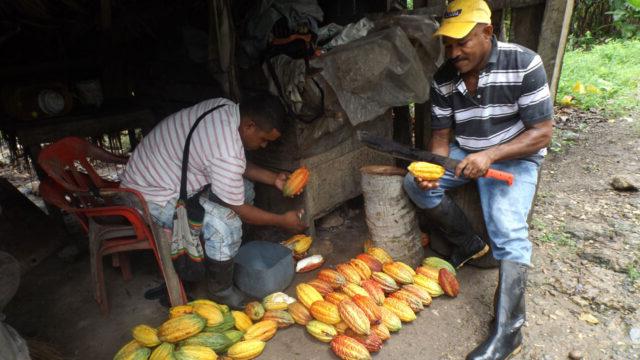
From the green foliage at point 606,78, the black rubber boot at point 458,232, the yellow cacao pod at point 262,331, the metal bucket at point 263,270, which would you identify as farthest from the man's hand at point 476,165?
the green foliage at point 606,78

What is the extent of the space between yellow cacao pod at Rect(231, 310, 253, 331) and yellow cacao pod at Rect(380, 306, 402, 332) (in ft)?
3.27

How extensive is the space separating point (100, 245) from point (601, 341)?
380cm

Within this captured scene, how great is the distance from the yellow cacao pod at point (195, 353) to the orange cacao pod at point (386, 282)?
136 centimetres

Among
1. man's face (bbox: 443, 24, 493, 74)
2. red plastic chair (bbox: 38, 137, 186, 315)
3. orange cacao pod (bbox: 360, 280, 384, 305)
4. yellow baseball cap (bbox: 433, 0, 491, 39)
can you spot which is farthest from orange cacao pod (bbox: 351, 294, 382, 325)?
yellow baseball cap (bbox: 433, 0, 491, 39)

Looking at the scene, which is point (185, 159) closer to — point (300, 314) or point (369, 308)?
point (300, 314)

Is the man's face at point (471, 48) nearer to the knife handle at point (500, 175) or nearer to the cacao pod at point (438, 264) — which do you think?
the knife handle at point (500, 175)


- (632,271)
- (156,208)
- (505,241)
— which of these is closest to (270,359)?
(156,208)

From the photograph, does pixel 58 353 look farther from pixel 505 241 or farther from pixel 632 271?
pixel 632 271

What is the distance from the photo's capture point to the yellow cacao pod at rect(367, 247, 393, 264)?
3.62 metres

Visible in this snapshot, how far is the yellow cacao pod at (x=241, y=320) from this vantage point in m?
3.03

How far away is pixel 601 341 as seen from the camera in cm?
290

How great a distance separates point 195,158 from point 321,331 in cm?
158

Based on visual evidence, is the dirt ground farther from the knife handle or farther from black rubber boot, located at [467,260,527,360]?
the knife handle

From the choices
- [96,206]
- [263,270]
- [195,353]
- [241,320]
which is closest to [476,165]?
[263,270]
